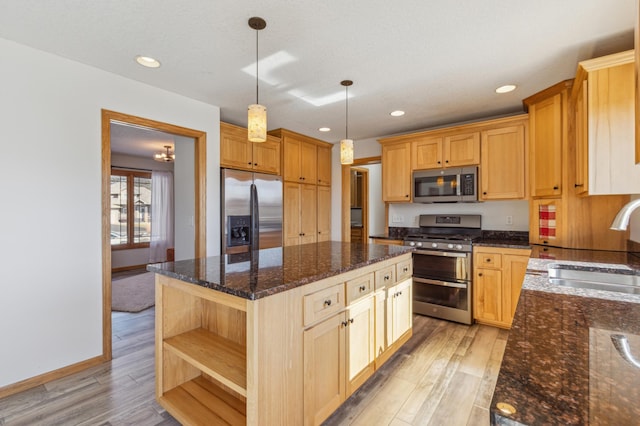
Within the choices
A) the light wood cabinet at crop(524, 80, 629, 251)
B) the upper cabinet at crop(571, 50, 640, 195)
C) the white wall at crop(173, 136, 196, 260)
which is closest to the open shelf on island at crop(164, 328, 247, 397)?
the white wall at crop(173, 136, 196, 260)

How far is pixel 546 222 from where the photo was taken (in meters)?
3.05

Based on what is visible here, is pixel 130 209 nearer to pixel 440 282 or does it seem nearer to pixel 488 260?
pixel 440 282

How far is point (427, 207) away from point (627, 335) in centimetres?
352

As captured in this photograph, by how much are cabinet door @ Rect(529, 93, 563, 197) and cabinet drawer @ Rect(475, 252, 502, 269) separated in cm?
74

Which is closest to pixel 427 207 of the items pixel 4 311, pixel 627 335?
pixel 627 335

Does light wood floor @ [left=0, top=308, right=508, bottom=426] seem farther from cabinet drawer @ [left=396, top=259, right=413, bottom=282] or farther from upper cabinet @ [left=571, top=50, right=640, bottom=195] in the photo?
upper cabinet @ [left=571, top=50, right=640, bottom=195]

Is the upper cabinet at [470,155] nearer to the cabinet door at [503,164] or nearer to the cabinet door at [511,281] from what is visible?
the cabinet door at [503,164]

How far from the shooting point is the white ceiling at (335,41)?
1771 mm

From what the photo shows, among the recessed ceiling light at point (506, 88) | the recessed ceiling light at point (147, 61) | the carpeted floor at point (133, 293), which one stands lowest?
the carpeted floor at point (133, 293)

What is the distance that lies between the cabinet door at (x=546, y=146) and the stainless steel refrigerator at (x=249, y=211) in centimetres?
289

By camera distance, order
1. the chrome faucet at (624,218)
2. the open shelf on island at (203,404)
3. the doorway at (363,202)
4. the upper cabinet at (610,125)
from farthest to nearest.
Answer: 1. the doorway at (363,202)
2. the upper cabinet at (610,125)
3. the open shelf on island at (203,404)
4. the chrome faucet at (624,218)

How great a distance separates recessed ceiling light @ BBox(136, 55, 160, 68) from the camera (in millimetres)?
2344

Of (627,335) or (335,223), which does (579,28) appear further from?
(335,223)

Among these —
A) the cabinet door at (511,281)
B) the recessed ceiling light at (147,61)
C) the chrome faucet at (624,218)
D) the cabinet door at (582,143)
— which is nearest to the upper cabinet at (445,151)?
the cabinet door at (582,143)
